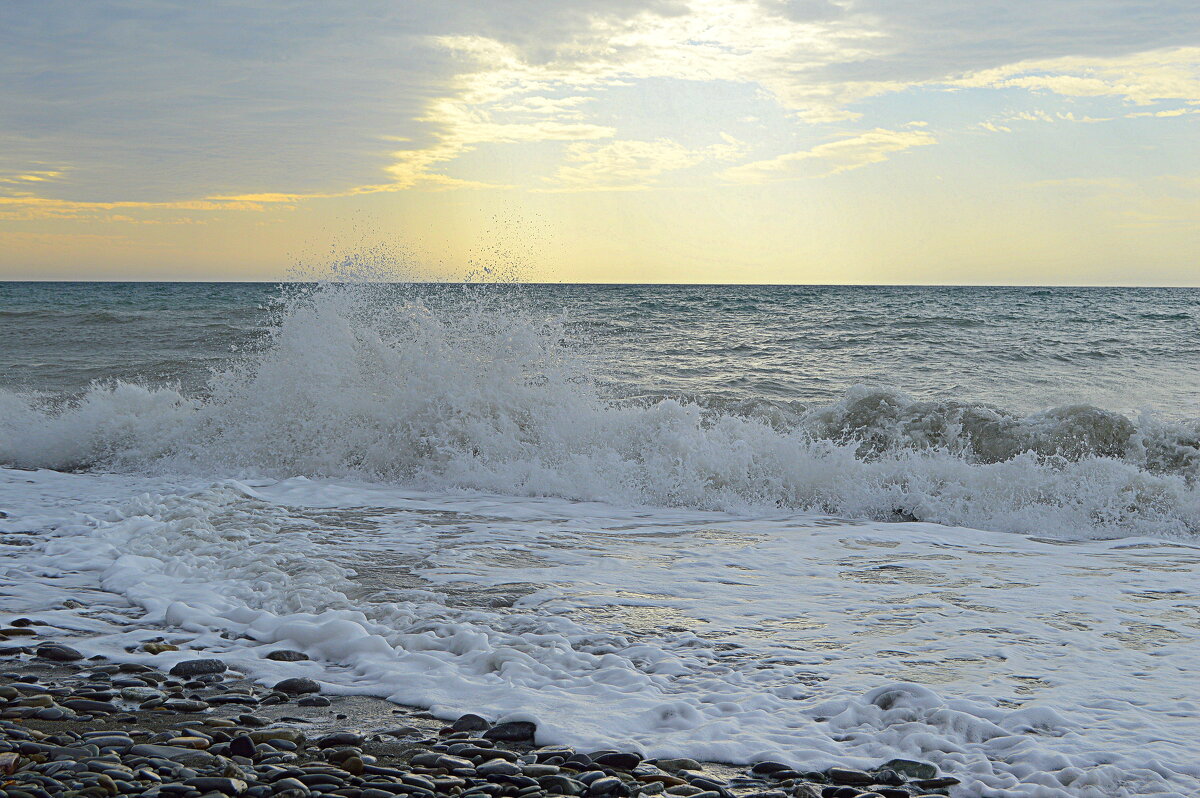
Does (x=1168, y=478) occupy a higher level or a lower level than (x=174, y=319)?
lower

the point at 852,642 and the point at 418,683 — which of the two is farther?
the point at 852,642

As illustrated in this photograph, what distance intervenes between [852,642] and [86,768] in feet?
8.76

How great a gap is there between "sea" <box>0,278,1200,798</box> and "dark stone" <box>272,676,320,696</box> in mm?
120

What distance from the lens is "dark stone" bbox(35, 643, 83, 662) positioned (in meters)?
3.16

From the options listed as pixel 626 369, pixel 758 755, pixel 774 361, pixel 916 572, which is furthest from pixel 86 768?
pixel 774 361

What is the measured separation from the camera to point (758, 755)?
2.53 metres

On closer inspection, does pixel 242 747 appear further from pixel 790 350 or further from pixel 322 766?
pixel 790 350

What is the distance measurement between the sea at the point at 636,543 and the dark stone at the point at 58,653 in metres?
0.12

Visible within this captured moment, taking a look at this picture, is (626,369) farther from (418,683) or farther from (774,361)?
(418,683)

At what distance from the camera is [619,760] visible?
2.45 m

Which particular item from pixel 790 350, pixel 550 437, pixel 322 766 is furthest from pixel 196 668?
pixel 790 350

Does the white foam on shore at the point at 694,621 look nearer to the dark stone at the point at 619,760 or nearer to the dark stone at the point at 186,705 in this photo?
the dark stone at the point at 619,760

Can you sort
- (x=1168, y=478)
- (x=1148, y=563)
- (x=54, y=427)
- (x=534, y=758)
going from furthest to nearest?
(x=54, y=427) → (x=1168, y=478) → (x=1148, y=563) → (x=534, y=758)

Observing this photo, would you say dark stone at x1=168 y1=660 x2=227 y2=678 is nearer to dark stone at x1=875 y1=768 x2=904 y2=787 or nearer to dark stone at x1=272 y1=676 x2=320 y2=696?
dark stone at x1=272 y1=676 x2=320 y2=696
